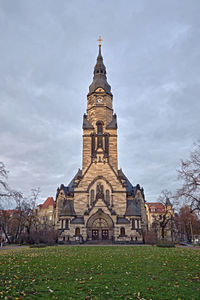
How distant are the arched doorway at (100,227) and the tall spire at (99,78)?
2903 centimetres

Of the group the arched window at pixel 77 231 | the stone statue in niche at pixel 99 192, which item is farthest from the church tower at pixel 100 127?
the arched window at pixel 77 231

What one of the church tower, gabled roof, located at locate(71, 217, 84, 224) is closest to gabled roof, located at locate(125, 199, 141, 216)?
the church tower

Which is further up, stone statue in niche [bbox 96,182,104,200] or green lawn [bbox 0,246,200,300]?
stone statue in niche [bbox 96,182,104,200]

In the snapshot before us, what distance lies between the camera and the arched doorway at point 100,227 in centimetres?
4372

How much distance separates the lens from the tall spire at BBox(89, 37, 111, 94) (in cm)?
5725

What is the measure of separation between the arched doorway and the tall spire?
29031 millimetres

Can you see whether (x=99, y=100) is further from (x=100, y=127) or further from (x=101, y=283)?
(x=101, y=283)

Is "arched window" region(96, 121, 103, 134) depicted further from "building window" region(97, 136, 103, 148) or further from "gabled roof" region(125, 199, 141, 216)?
"gabled roof" region(125, 199, 141, 216)

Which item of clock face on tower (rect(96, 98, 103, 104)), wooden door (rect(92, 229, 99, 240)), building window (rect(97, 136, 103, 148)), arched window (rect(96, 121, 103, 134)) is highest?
clock face on tower (rect(96, 98, 103, 104))

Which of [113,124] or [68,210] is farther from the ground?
[113,124]

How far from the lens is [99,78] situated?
5909 cm

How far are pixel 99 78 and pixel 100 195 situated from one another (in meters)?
29.8

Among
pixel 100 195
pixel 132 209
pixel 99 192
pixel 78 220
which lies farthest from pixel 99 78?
pixel 78 220

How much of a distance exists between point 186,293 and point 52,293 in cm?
422
